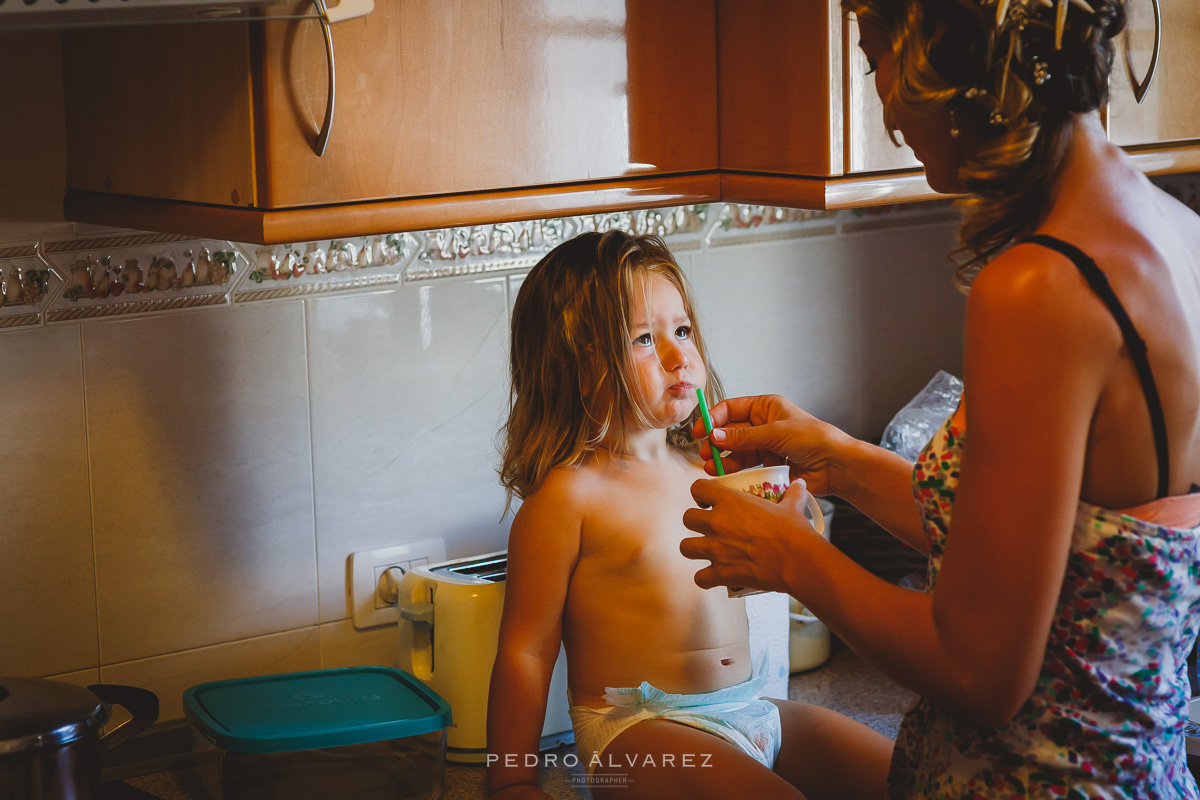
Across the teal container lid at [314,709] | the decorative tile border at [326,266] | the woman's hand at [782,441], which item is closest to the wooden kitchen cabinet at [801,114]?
the woman's hand at [782,441]

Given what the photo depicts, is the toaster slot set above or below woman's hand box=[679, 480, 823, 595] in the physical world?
below

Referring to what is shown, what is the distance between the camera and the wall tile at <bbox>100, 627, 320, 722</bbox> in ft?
4.45

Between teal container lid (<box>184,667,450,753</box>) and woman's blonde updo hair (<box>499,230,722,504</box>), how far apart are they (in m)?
0.27

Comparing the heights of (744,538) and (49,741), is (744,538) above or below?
above

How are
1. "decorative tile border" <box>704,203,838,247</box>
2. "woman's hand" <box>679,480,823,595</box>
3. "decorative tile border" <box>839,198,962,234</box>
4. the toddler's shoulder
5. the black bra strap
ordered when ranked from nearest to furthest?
the black bra strap < "woman's hand" <box>679,480,823,595</box> < the toddler's shoulder < "decorative tile border" <box>704,203,838,247</box> < "decorative tile border" <box>839,198,962,234</box>

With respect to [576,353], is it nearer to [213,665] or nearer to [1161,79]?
[213,665]

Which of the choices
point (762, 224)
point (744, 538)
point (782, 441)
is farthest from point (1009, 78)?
point (762, 224)

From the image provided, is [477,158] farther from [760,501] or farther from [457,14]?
[760,501]

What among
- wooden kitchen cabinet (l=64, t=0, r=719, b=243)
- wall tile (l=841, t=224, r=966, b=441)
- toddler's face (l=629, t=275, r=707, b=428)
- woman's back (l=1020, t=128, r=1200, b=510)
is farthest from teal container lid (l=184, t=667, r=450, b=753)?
wall tile (l=841, t=224, r=966, b=441)

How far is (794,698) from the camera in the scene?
5.10ft

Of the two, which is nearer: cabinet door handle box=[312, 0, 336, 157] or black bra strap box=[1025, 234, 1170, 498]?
black bra strap box=[1025, 234, 1170, 498]

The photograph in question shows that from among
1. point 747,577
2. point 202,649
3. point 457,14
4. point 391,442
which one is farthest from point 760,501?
point 202,649

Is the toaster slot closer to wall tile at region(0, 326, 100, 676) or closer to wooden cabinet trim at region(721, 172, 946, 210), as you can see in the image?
wall tile at region(0, 326, 100, 676)

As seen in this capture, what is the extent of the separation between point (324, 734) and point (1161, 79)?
49.0 inches
